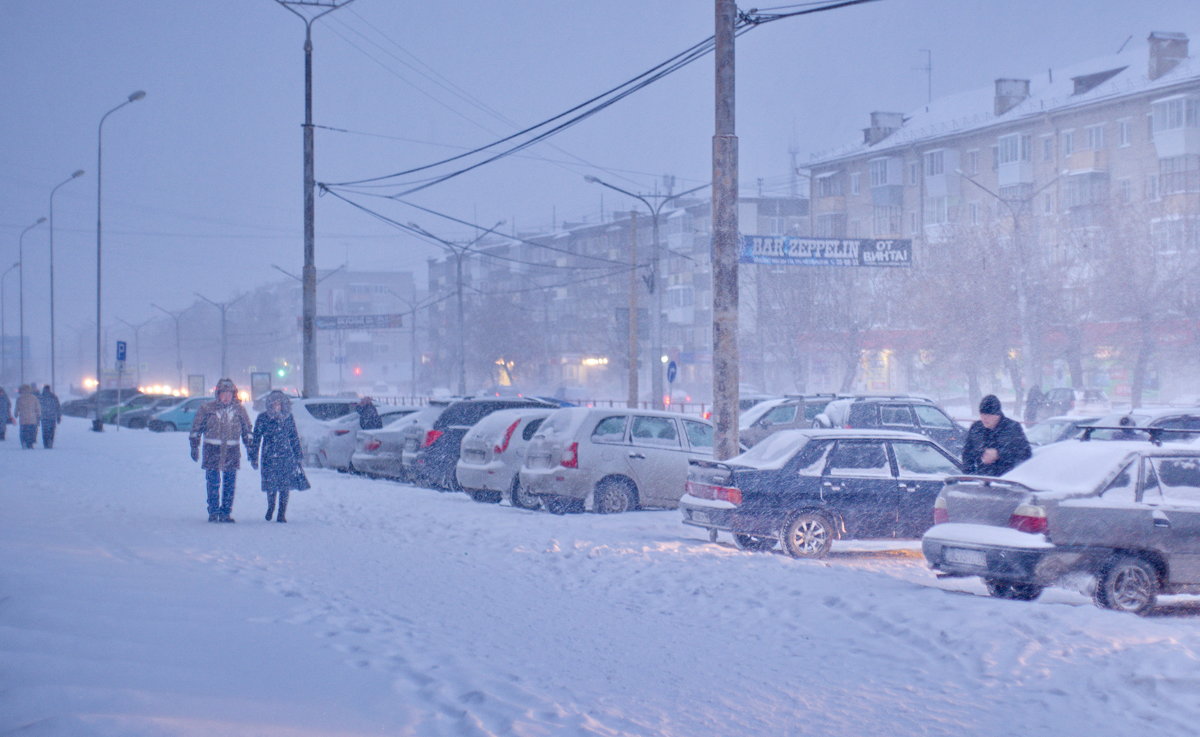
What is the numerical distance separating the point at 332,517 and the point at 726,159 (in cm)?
684

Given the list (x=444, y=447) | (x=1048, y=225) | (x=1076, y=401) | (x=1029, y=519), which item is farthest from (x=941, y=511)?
(x=1048, y=225)

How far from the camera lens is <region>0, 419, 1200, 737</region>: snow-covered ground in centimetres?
562

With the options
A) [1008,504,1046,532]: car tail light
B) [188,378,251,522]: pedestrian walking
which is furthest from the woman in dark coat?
[1008,504,1046,532]: car tail light

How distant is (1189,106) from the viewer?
54844mm

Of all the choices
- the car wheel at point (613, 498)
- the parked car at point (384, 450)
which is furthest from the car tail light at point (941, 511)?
the parked car at point (384, 450)

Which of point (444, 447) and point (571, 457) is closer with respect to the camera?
point (571, 457)

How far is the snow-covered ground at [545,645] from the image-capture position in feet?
18.5

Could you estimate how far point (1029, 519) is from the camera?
358 inches

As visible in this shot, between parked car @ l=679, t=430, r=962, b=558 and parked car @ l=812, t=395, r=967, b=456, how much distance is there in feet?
25.2

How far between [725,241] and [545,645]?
24.6 feet

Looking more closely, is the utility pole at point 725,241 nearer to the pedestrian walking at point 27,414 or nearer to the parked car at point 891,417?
the parked car at point 891,417

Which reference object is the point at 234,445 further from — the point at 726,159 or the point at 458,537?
the point at 726,159

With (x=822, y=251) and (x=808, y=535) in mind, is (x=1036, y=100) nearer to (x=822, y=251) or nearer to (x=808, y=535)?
(x=822, y=251)

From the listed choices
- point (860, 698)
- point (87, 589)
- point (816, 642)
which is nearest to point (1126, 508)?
point (816, 642)
